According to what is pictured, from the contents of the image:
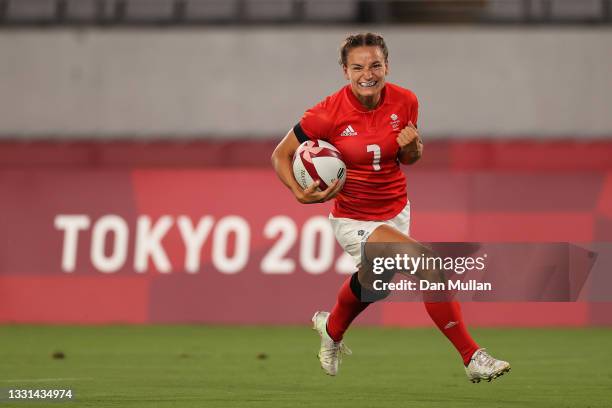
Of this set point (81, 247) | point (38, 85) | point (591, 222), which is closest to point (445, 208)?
point (591, 222)

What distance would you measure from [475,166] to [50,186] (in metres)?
5.52

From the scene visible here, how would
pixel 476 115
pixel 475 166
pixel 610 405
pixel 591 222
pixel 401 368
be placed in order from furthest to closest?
pixel 476 115 < pixel 475 166 < pixel 591 222 < pixel 401 368 < pixel 610 405

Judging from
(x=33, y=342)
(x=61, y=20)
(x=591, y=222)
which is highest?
(x=61, y=20)

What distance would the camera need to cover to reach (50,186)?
15.3m

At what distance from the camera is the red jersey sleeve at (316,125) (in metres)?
8.80

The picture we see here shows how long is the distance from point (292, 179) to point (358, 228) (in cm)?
56

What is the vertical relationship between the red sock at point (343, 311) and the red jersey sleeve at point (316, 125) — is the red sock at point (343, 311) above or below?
below

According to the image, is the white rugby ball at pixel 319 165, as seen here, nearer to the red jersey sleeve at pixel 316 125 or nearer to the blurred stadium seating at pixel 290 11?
the red jersey sleeve at pixel 316 125

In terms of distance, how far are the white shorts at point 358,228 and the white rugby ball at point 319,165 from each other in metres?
0.43

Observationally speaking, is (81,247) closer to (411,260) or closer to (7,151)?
(7,151)

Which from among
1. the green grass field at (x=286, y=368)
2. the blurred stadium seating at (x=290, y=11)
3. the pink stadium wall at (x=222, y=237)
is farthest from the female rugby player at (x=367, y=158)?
the blurred stadium seating at (x=290, y=11)

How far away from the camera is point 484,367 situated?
27.1 ft

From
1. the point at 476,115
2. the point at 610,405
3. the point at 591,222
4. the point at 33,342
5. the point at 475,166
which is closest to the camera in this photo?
the point at 610,405

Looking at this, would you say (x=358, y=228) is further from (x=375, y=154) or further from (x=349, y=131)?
(x=349, y=131)
